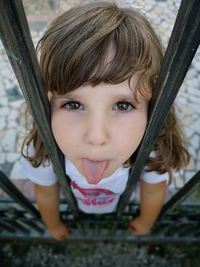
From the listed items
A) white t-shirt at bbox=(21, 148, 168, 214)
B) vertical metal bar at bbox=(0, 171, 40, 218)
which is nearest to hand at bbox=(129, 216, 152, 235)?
white t-shirt at bbox=(21, 148, 168, 214)

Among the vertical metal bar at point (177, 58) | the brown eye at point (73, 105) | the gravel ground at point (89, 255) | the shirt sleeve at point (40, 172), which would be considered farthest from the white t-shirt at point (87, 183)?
the gravel ground at point (89, 255)

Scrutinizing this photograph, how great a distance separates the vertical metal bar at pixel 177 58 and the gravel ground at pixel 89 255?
49.8 inches

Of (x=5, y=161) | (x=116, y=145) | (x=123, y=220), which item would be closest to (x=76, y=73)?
(x=116, y=145)

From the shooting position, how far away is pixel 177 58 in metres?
0.59

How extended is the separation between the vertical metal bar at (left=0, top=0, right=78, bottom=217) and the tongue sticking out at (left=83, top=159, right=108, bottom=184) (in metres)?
0.13

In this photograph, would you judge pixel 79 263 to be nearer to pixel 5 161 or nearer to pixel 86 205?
pixel 86 205

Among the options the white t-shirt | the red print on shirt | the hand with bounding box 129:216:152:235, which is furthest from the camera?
the hand with bounding box 129:216:152:235

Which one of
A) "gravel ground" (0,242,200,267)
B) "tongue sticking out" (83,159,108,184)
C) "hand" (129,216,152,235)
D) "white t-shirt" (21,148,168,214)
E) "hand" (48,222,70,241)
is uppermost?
"tongue sticking out" (83,159,108,184)

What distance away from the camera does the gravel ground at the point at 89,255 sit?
196cm

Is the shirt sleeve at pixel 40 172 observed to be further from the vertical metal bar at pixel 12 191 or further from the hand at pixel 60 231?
the hand at pixel 60 231

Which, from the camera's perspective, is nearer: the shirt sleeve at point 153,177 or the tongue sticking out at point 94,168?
the tongue sticking out at point 94,168

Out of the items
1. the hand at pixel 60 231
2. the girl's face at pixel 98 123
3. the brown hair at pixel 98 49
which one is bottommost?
the hand at pixel 60 231

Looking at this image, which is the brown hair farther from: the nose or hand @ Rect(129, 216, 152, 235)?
hand @ Rect(129, 216, 152, 235)

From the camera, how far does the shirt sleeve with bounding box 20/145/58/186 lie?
1.30 metres
